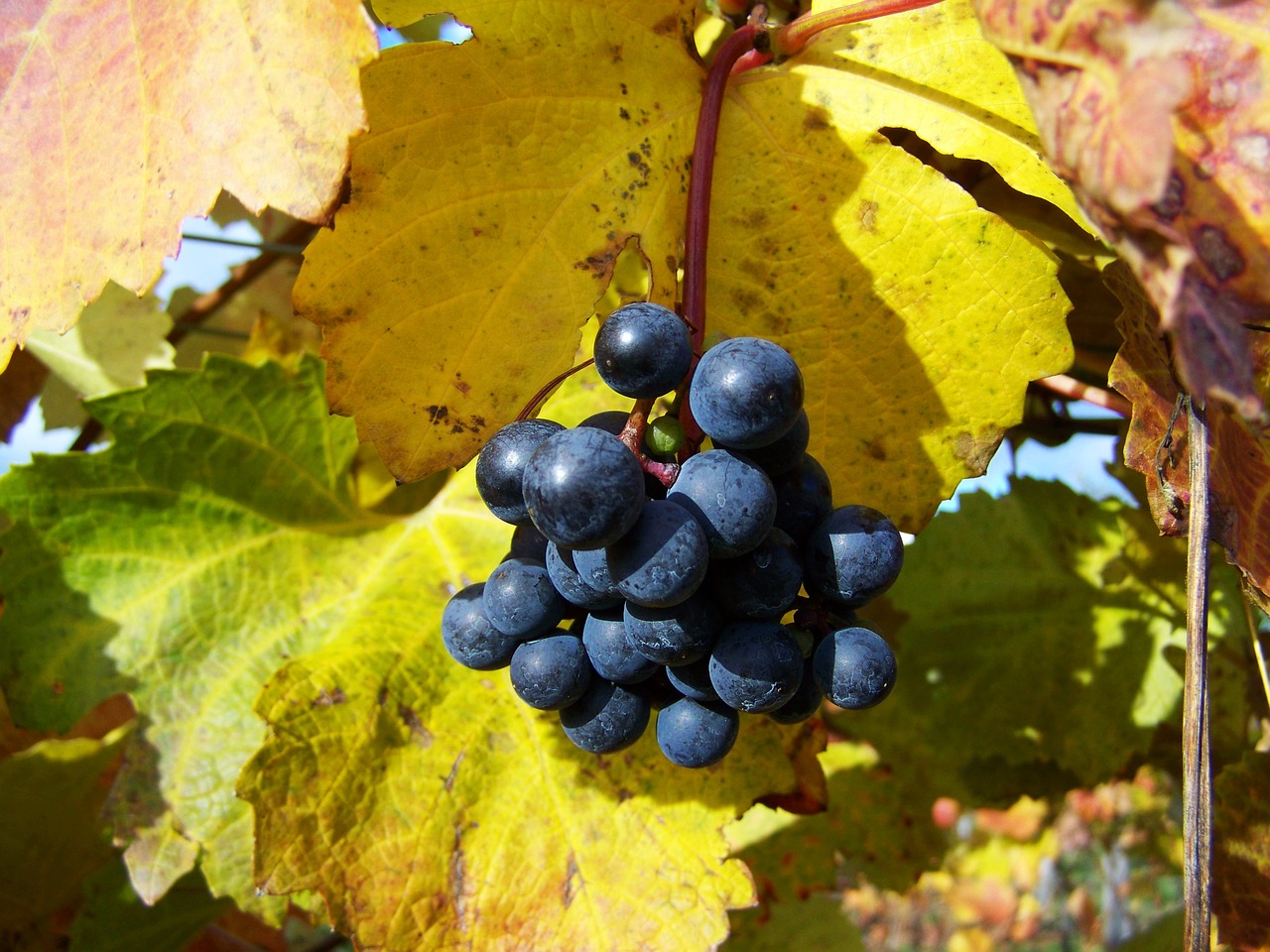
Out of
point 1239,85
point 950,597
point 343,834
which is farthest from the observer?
point 950,597

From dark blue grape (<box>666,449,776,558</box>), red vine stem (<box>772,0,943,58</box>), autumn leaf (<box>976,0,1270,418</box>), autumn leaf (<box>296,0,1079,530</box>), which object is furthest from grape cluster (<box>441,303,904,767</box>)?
red vine stem (<box>772,0,943,58</box>)

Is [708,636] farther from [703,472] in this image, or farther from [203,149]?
[203,149]

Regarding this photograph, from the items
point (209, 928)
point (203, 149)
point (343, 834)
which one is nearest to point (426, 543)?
point (343, 834)

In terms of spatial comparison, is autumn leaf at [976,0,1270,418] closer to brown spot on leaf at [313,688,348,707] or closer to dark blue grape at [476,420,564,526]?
dark blue grape at [476,420,564,526]

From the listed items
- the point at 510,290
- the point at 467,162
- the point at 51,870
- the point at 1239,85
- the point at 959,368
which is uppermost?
the point at 1239,85

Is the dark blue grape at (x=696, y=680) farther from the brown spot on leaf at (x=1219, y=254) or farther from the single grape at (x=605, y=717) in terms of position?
the brown spot on leaf at (x=1219, y=254)
